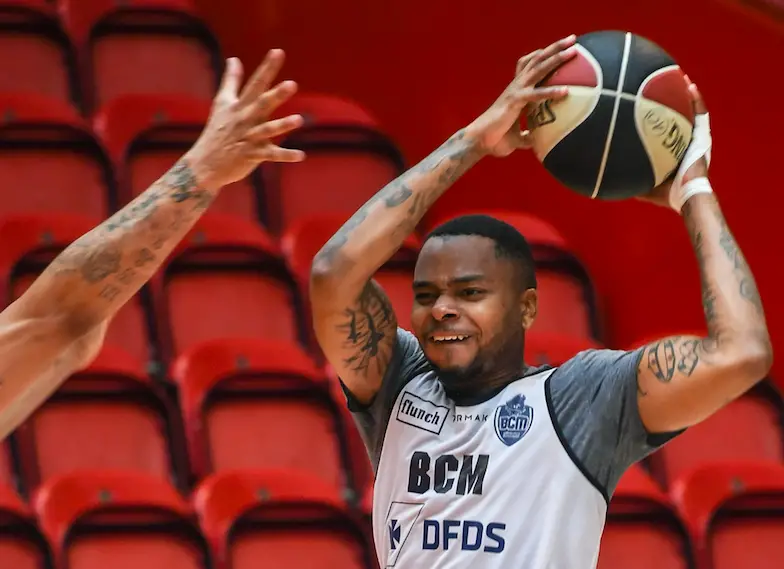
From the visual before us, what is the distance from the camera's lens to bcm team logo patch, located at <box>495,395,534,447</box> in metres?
2.34

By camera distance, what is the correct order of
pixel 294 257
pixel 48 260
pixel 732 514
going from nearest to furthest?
pixel 732 514, pixel 48 260, pixel 294 257

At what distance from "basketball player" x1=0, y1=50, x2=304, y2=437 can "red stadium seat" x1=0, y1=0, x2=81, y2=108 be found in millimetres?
2932

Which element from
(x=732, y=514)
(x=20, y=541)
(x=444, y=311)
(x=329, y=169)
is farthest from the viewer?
(x=329, y=169)

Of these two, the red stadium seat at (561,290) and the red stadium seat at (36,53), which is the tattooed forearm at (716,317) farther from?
the red stadium seat at (36,53)

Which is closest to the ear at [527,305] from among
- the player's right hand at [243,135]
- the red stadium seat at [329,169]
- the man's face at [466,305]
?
the man's face at [466,305]

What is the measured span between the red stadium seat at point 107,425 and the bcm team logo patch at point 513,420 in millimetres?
1622

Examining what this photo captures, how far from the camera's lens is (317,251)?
14.6 ft

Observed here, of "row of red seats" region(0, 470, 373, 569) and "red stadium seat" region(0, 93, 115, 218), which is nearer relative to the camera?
"row of red seats" region(0, 470, 373, 569)

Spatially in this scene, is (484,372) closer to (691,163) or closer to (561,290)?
(691,163)

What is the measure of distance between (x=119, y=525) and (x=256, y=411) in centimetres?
60

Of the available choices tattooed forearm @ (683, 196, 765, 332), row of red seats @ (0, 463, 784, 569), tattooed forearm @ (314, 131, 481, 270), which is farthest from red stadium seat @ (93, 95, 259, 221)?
tattooed forearm @ (683, 196, 765, 332)

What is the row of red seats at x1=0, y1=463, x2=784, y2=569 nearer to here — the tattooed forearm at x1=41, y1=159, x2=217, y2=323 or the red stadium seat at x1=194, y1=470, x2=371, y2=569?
the red stadium seat at x1=194, y1=470, x2=371, y2=569

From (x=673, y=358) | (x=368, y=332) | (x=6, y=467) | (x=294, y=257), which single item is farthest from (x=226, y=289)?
(x=673, y=358)

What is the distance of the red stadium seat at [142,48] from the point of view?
5039mm
